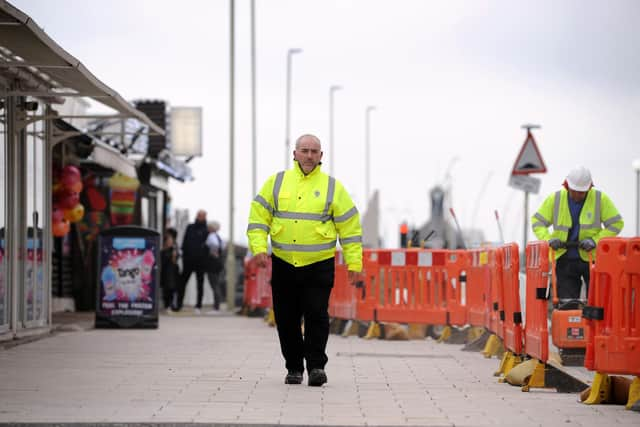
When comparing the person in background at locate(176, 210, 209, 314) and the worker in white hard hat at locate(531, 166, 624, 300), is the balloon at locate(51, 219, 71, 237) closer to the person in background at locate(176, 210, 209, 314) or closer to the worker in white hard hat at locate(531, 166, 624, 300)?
the person in background at locate(176, 210, 209, 314)

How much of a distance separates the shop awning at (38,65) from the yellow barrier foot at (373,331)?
12.6ft

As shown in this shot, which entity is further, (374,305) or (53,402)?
(374,305)

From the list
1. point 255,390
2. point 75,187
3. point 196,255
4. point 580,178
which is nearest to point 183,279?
point 196,255

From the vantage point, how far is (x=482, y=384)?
1118 cm

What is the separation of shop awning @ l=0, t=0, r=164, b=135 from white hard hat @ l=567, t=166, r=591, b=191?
4803 mm

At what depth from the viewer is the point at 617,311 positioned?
9383mm

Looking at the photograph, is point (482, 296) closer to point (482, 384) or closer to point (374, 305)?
point (374, 305)

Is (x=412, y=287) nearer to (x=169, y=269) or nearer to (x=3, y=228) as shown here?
(x=3, y=228)

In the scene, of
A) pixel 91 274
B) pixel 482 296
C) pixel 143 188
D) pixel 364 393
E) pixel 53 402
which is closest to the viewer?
pixel 53 402

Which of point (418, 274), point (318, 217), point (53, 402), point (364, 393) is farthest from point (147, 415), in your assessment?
point (418, 274)

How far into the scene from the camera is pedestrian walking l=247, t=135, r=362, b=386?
1080cm

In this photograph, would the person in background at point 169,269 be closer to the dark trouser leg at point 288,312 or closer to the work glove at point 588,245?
the work glove at point 588,245

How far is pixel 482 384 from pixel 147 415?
352 centimetres

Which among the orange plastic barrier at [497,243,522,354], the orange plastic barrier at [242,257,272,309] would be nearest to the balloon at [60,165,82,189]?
the orange plastic barrier at [242,257,272,309]
